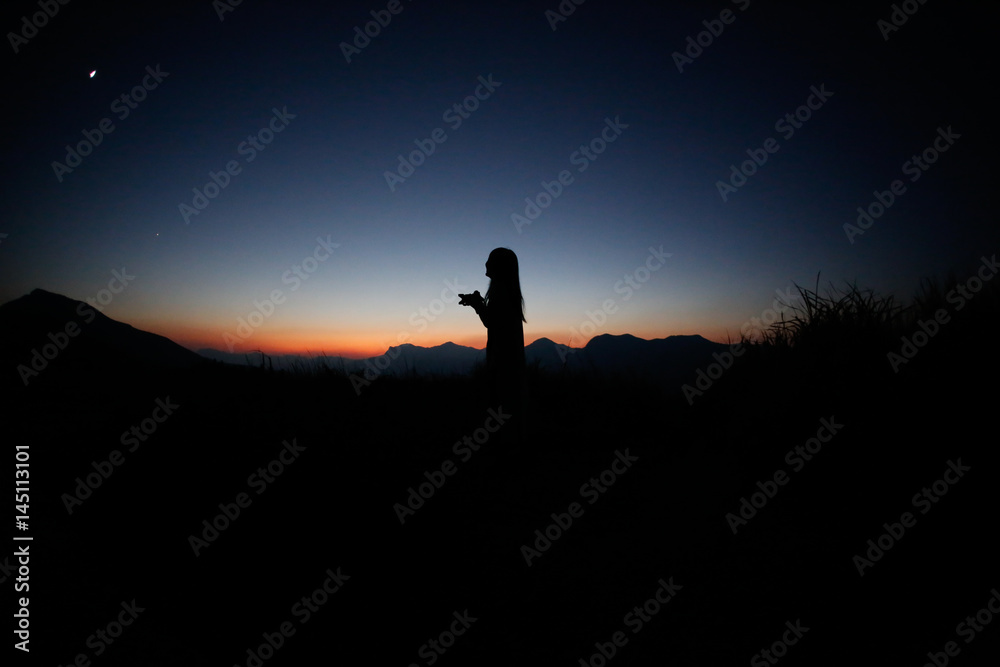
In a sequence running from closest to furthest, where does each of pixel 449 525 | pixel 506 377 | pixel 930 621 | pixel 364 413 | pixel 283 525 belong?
pixel 930 621, pixel 283 525, pixel 449 525, pixel 506 377, pixel 364 413

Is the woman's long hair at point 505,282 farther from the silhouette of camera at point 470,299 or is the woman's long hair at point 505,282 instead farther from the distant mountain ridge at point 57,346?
the distant mountain ridge at point 57,346

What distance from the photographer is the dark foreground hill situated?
1.99 m

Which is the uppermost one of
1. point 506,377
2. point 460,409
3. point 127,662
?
point 506,377

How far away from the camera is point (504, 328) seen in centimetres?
455

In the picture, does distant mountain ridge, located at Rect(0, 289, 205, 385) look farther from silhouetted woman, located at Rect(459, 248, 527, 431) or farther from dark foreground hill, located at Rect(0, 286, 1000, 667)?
silhouetted woman, located at Rect(459, 248, 527, 431)

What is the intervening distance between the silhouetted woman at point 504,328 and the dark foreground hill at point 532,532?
0.87ft

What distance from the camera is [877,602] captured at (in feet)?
7.06

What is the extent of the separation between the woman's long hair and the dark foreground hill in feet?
4.05

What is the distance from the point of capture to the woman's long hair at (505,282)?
4.57 meters

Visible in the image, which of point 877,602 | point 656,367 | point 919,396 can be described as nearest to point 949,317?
point 919,396

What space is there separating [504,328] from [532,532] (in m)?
2.13

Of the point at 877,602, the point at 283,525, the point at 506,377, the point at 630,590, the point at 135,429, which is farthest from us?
the point at 506,377

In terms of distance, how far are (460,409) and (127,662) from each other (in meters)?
4.61

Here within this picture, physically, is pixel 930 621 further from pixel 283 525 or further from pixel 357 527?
pixel 283 525
